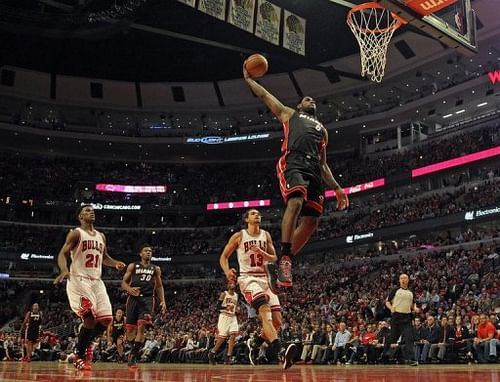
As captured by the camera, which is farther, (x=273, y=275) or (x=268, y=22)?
(x=268, y=22)

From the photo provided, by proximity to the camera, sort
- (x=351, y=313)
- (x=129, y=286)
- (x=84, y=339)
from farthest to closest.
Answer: (x=351, y=313) < (x=129, y=286) < (x=84, y=339)

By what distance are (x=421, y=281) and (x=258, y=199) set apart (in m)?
21.2

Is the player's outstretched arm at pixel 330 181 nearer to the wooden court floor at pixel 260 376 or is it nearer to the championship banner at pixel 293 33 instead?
the wooden court floor at pixel 260 376

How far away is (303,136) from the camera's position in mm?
5914

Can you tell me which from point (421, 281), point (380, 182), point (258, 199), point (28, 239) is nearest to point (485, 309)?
point (421, 281)

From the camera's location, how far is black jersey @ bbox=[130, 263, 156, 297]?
10.8 metres

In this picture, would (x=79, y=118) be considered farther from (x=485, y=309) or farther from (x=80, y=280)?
(x=80, y=280)

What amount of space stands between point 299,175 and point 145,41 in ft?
107

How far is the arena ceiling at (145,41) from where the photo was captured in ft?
101

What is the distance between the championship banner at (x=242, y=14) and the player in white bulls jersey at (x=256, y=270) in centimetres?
1575

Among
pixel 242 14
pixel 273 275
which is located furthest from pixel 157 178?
pixel 273 275

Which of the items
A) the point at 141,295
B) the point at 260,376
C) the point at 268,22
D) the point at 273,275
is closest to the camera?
the point at 260,376

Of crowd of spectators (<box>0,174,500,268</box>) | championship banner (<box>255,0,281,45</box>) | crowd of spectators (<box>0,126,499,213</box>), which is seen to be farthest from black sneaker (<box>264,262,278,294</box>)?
crowd of spectators (<box>0,126,499,213</box>)

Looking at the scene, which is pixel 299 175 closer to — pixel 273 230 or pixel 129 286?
pixel 129 286
